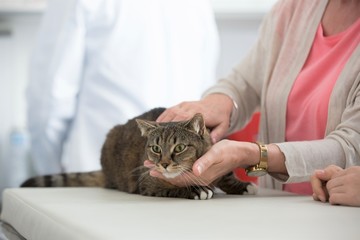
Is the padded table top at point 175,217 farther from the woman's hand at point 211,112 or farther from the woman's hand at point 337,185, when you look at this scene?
the woman's hand at point 211,112

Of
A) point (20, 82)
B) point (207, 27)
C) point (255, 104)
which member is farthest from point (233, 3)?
point (255, 104)

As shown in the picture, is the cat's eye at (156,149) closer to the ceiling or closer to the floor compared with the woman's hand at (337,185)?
closer to the ceiling

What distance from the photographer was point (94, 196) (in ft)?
4.12

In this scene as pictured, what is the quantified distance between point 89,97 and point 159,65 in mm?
293

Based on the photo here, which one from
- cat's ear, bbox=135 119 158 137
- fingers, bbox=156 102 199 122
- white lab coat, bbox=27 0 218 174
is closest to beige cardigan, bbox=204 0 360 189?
fingers, bbox=156 102 199 122

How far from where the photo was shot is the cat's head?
47.1 inches

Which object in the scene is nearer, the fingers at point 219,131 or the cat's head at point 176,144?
the cat's head at point 176,144

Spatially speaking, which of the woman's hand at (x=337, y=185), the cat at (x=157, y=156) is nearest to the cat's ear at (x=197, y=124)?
the cat at (x=157, y=156)

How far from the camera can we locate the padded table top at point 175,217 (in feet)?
2.60

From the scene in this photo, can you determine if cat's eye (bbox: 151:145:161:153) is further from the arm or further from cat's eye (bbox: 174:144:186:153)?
the arm

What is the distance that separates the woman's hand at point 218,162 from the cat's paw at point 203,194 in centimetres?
1

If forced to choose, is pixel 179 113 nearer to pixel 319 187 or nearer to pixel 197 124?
pixel 197 124

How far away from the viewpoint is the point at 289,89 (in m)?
1.40

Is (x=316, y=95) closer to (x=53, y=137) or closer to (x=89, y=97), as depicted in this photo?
(x=89, y=97)
